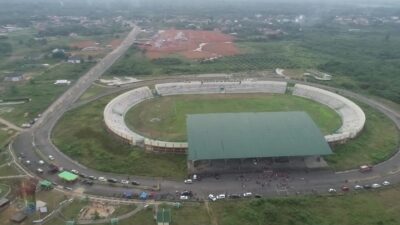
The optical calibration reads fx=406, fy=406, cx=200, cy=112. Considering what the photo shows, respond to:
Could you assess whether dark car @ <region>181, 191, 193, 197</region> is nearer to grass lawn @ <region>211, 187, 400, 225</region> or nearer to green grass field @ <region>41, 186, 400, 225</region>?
green grass field @ <region>41, 186, 400, 225</region>

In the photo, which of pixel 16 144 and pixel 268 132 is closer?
pixel 268 132

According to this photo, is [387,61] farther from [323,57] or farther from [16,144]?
[16,144]

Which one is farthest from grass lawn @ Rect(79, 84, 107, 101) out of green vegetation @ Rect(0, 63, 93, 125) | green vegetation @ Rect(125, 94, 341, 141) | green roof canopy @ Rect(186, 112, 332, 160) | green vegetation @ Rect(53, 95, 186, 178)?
green roof canopy @ Rect(186, 112, 332, 160)

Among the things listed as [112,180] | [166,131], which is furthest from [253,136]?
[112,180]

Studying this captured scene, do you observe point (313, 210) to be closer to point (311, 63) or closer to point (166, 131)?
point (166, 131)

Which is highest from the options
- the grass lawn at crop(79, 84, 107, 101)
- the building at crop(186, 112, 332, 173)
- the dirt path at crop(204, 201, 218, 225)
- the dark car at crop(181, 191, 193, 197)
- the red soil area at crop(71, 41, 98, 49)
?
the building at crop(186, 112, 332, 173)

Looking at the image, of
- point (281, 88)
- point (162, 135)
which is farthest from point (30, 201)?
point (281, 88)
